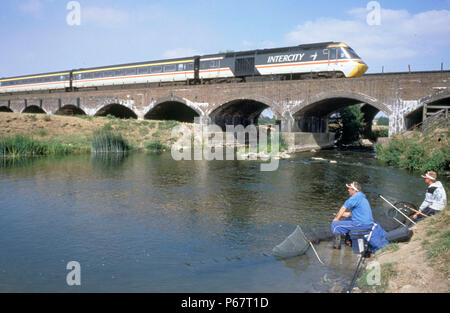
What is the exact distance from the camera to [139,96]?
41.1 m

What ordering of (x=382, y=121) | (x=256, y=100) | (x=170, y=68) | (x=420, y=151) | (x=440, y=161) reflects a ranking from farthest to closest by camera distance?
(x=382, y=121) < (x=170, y=68) < (x=256, y=100) < (x=420, y=151) < (x=440, y=161)

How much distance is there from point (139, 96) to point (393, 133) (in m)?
28.4

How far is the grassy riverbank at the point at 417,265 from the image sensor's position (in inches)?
207

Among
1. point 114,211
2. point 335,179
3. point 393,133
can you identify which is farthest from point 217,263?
point 393,133

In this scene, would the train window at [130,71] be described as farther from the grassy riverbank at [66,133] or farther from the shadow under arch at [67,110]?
the shadow under arch at [67,110]

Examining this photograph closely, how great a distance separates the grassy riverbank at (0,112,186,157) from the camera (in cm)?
2509

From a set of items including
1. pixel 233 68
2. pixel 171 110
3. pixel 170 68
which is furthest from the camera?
pixel 171 110

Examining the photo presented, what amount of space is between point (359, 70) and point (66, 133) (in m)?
26.6

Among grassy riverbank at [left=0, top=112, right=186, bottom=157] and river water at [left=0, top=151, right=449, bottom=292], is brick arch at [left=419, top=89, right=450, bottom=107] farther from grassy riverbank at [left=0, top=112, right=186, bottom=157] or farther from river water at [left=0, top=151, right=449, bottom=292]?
grassy riverbank at [left=0, top=112, right=186, bottom=157]

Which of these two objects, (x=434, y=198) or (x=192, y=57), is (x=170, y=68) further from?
(x=434, y=198)

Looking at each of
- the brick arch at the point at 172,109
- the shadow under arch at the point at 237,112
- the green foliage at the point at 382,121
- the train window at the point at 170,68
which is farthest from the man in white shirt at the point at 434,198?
the green foliage at the point at 382,121

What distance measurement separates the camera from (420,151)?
20156 mm

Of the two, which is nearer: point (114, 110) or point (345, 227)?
point (345, 227)

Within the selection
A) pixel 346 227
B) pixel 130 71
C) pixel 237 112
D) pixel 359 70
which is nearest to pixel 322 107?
→ pixel 359 70
